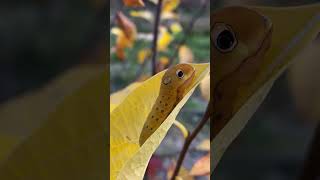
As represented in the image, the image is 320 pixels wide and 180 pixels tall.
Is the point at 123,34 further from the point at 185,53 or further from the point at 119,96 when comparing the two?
the point at 119,96

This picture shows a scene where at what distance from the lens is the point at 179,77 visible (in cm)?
43

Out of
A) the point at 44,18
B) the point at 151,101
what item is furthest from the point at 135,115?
the point at 44,18

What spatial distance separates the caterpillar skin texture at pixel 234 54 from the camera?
0.44 m

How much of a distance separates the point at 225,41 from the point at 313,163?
156 mm

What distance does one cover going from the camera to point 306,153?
46 cm

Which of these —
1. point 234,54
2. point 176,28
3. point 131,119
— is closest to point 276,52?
point 234,54

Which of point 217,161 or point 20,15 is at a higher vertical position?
point 20,15

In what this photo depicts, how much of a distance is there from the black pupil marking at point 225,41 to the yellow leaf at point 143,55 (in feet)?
0.97

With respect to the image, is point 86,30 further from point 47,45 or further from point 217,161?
point 217,161

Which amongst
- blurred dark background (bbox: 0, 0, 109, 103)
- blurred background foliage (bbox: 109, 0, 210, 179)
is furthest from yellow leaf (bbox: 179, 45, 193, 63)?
blurred dark background (bbox: 0, 0, 109, 103)

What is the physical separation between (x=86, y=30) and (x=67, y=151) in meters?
0.11

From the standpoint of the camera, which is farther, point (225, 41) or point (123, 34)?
point (123, 34)

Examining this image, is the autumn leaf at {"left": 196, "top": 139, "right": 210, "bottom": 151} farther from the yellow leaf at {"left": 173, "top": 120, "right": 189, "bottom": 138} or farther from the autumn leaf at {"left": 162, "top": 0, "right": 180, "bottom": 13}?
the autumn leaf at {"left": 162, "top": 0, "right": 180, "bottom": 13}

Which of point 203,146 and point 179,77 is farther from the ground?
point 179,77
